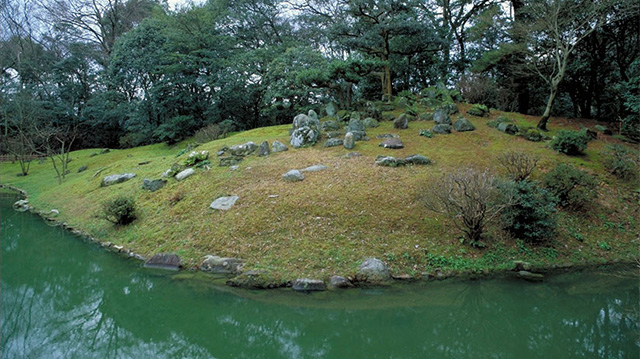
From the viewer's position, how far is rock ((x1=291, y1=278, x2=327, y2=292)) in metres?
5.54

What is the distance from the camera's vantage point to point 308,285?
18.3 feet

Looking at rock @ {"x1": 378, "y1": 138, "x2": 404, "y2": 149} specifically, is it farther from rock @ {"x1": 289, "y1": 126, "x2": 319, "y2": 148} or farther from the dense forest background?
the dense forest background

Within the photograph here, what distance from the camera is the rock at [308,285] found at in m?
5.54

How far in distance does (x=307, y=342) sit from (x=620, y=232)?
755 centimetres

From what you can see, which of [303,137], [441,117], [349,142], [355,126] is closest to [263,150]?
[303,137]

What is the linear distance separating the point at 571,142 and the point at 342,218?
7.99 meters

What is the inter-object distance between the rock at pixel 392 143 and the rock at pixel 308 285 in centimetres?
676

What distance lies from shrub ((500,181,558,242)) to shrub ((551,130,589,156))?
4753 millimetres

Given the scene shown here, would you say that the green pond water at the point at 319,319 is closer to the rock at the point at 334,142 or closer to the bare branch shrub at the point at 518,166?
the bare branch shrub at the point at 518,166

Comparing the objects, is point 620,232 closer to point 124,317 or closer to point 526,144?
point 526,144

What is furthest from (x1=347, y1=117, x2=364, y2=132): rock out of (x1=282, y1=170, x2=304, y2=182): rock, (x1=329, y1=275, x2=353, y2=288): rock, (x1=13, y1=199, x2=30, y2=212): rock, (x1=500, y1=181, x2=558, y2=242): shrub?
(x1=13, y1=199, x2=30, y2=212): rock

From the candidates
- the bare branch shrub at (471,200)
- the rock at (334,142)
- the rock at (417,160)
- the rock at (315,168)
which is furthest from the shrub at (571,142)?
the rock at (315,168)

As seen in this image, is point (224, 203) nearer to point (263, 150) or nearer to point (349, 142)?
point (263, 150)

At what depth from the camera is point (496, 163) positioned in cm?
953
